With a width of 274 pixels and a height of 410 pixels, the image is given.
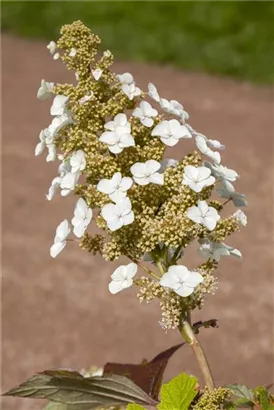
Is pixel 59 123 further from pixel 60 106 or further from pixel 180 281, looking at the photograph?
pixel 180 281

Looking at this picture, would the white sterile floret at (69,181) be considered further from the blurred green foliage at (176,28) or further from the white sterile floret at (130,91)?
the blurred green foliage at (176,28)

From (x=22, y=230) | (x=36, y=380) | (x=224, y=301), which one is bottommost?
(x=36, y=380)

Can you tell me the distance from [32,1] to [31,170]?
110cm

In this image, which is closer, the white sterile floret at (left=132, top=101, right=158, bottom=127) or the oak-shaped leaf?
the white sterile floret at (left=132, top=101, right=158, bottom=127)

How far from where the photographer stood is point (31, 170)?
8.50ft

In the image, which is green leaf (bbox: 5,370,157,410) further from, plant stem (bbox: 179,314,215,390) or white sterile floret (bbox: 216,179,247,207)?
white sterile floret (bbox: 216,179,247,207)

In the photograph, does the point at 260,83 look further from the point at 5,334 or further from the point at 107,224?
the point at 107,224

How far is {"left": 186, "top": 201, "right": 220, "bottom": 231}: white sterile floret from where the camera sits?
65cm

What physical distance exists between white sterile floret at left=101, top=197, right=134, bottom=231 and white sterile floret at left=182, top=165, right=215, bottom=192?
0.04m

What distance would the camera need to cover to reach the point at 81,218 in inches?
26.6

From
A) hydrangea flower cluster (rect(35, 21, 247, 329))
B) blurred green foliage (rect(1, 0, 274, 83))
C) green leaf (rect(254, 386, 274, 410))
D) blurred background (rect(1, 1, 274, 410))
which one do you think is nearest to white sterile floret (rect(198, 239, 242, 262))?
hydrangea flower cluster (rect(35, 21, 247, 329))

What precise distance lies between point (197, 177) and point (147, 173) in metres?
0.03

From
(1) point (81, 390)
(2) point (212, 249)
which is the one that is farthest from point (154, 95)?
(1) point (81, 390)

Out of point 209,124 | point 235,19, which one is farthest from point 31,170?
point 235,19
